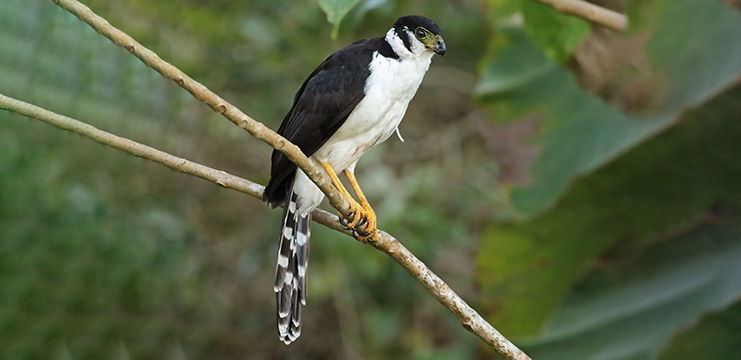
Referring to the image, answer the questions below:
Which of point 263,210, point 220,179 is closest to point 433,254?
point 263,210

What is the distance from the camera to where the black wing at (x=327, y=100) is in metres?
1.97

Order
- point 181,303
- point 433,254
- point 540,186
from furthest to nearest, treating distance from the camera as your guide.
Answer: point 433,254, point 181,303, point 540,186

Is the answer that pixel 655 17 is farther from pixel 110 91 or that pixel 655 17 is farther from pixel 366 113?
pixel 110 91

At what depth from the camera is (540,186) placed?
290 centimetres

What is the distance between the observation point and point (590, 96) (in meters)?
3.02

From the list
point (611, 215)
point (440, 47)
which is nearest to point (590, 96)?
point (611, 215)

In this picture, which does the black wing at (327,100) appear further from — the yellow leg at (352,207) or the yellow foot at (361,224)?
the yellow foot at (361,224)

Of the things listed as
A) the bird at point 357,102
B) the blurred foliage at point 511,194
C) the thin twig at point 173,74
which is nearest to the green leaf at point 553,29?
the blurred foliage at point 511,194

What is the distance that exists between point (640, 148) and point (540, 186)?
45 cm

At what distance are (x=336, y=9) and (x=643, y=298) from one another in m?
1.72

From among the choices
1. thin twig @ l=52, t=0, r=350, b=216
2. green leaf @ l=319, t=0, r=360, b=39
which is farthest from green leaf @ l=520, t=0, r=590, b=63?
thin twig @ l=52, t=0, r=350, b=216

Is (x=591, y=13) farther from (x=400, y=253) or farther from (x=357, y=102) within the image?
(x=400, y=253)

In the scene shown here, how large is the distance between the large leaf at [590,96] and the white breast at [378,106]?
970 millimetres

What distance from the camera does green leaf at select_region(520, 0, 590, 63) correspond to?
2.35 metres
